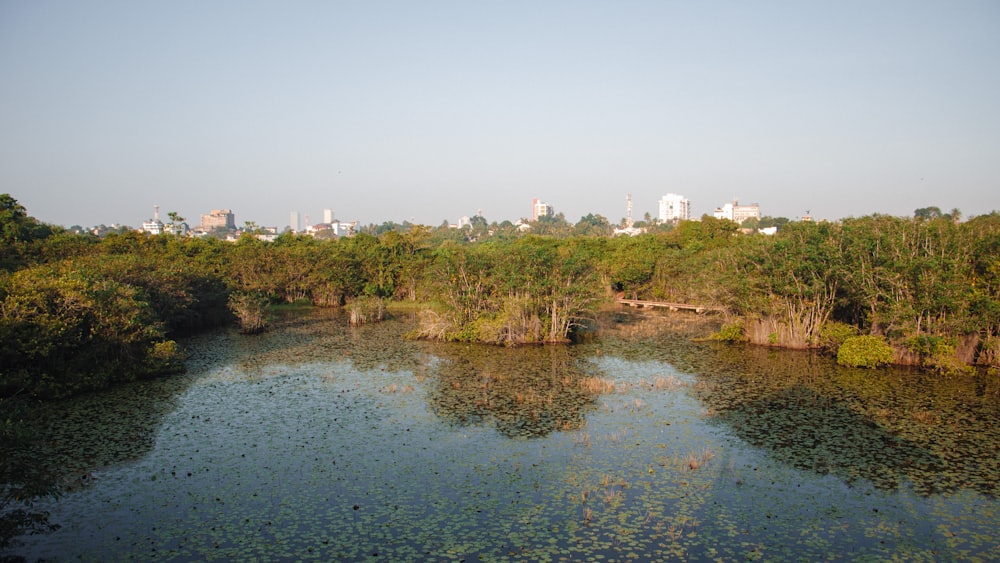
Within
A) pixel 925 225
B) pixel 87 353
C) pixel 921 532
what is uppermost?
pixel 925 225

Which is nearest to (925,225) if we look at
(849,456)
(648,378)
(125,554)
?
(648,378)

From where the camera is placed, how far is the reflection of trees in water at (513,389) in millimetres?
15977

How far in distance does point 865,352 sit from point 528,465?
1508 cm

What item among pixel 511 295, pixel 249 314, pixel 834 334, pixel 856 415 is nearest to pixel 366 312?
pixel 249 314

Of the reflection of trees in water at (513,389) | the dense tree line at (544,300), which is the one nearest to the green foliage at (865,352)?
the dense tree line at (544,300)

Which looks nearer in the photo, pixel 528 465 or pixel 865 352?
pixel 528 465

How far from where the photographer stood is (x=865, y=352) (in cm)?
2200

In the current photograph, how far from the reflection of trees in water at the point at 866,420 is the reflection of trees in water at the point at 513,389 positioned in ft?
12.8

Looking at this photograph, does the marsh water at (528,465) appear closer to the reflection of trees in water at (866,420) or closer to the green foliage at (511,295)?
the reflection of trees in water at (866,420)

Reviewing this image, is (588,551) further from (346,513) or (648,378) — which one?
(648,378)

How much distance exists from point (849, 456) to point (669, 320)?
23.7 meters

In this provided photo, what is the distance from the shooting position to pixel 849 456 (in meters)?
13.3

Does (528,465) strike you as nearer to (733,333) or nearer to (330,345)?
(330,345)

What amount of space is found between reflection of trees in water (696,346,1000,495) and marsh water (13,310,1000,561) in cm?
7
